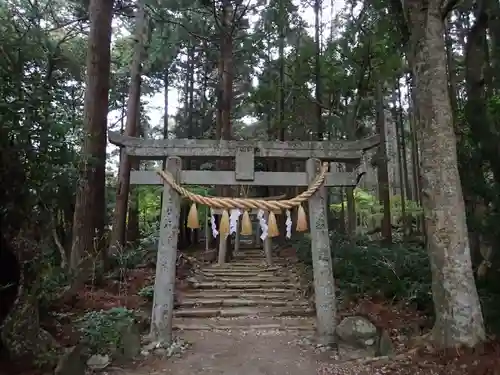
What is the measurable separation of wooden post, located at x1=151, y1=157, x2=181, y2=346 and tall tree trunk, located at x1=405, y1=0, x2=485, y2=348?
360cm

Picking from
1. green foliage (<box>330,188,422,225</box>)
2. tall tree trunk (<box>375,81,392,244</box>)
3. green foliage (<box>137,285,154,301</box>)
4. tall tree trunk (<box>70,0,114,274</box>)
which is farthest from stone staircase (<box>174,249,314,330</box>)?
green foliage (<box>330,188,422,225</box>)

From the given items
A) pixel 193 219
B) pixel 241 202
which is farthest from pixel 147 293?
pixel 241 202

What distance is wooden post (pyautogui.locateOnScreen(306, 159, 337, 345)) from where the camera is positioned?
5824mm

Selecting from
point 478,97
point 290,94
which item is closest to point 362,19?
point 290,94

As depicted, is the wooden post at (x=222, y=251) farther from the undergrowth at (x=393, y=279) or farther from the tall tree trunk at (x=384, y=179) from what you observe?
the tall tree trunk at (x=384, y=179)

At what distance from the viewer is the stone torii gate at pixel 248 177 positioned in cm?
589

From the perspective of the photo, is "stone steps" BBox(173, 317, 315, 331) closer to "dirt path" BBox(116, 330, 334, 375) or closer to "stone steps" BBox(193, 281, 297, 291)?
"dirt path" BBox(116, 330, 334, 375)

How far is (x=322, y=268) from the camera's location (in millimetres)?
6004

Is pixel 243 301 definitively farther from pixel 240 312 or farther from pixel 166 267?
pixel 166 267

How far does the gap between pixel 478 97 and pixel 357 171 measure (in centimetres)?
207

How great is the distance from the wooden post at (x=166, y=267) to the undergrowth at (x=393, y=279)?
3.39 metres

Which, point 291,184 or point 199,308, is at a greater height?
point 291,184

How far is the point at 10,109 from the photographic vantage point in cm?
363

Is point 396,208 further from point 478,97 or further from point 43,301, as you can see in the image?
point 43,301
